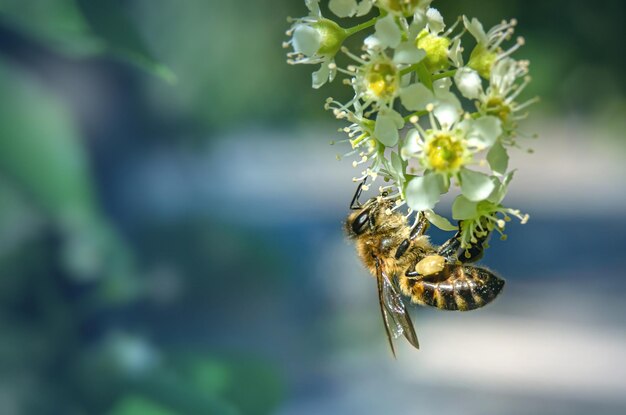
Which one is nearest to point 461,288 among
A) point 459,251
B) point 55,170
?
point 459,251

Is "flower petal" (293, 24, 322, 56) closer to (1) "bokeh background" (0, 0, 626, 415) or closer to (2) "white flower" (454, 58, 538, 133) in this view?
(2) "white flower" (454, 58, 538, 133)

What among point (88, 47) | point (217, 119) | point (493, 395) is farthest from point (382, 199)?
point (493, 395)

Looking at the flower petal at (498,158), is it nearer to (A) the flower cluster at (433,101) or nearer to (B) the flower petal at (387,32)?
(A) the flower cluster at (433,101)

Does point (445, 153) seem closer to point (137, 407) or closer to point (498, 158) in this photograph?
point (498, 158)

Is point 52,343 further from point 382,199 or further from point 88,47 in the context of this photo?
Result: point 382,199

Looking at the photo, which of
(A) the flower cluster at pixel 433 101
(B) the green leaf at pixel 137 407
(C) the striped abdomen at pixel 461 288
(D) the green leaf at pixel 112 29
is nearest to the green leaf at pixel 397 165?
(A) the flower cluster at pixel 433 101
